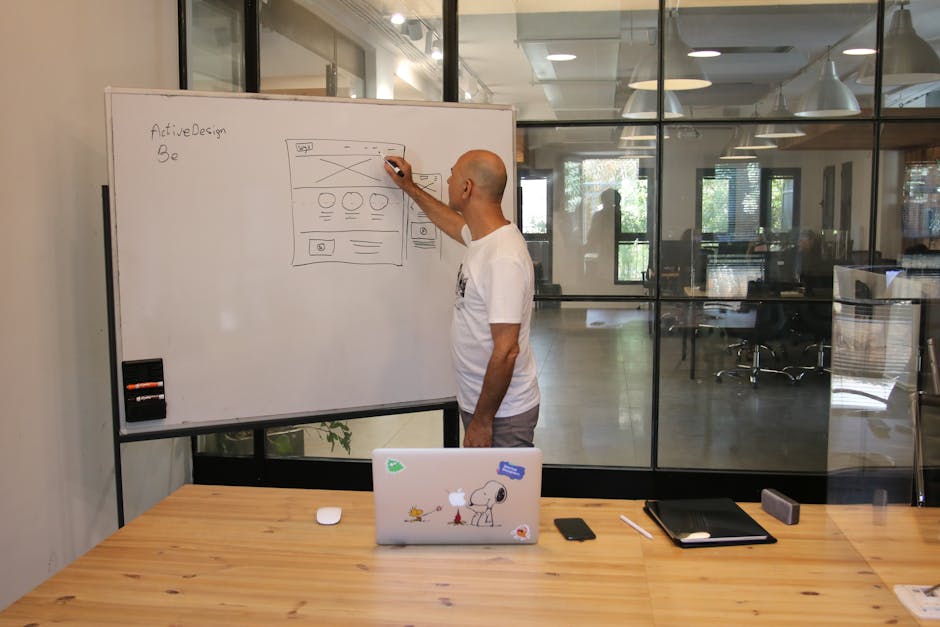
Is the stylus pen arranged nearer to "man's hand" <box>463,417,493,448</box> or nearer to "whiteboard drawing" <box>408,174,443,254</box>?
"man's hand" <box>463,417,493,448</box>

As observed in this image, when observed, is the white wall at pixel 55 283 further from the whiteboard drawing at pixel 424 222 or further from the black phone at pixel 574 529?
the black phone at pixel 574 529

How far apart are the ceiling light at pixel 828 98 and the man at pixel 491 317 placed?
6.00ft

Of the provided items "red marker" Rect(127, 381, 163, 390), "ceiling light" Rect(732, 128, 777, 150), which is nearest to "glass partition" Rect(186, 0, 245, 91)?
"red marker" Rect(127, 381, 163, 390)

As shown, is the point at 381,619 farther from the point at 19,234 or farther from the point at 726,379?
the point at 726,379

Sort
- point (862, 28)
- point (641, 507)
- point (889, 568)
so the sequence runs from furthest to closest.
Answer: point (862, 28)
point (641, 507)
point (889, 568)

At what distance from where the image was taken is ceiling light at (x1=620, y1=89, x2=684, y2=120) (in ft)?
11.8

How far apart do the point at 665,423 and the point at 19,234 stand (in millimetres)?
2838

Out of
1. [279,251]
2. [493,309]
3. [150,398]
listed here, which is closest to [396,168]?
[279,251]

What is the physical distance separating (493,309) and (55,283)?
5.39 feet

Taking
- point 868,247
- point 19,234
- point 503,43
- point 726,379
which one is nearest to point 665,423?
point 726,379

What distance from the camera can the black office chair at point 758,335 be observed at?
364 cm

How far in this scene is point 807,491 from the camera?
364 centimetres

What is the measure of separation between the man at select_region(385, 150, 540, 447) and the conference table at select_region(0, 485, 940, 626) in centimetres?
52

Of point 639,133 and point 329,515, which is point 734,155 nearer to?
point 639,133
